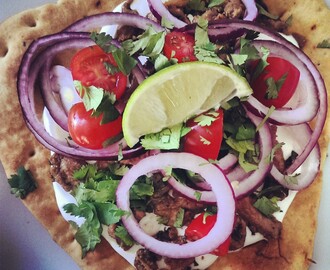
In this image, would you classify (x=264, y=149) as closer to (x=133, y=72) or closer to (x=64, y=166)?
(x=133, y=72)

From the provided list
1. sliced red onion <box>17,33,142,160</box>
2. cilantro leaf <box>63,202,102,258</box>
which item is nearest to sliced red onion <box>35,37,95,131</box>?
sliced red onion <box>17,33,142,160</box>

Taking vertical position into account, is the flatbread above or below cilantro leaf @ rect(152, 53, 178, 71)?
below

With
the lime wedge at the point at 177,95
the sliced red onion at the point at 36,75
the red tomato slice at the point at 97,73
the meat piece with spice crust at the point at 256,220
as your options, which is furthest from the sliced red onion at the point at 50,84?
the meat piece with spice crust at the point at 256,220

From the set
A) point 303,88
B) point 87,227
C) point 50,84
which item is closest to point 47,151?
point 50,84

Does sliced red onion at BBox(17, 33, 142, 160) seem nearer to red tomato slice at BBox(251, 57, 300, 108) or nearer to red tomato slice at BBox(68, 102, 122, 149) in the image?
red tomato slice at BBox(68, 102, 122, 149)

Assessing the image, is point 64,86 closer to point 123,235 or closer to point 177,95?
point 177,95

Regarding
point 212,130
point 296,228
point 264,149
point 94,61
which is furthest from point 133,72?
point 296,228

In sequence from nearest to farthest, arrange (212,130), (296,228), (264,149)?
(212,130) → (264,149) → (296,228)

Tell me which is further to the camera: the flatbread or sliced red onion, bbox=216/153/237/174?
the flatbread

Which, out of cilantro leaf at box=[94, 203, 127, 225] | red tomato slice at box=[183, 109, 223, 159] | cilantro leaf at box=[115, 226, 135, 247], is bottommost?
cilantro leaf at box=[115, 226, 135, 247]
